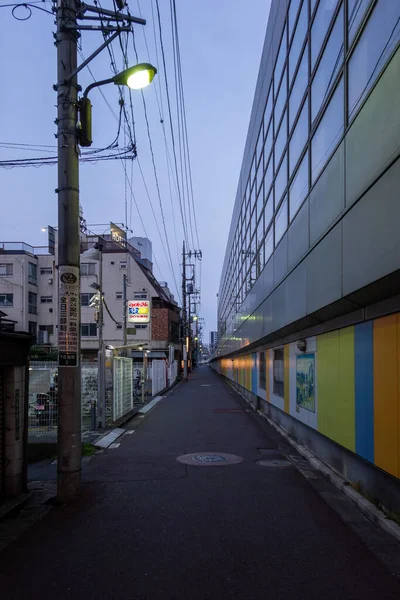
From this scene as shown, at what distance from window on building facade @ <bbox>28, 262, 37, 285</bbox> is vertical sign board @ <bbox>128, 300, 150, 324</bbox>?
71.7 feet

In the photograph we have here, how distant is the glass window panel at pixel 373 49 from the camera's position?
17.2 ft

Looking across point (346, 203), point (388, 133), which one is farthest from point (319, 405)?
point (388, 133)

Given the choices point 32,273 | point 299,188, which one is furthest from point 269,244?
point 32,273

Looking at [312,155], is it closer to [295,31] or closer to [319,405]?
[295,31]

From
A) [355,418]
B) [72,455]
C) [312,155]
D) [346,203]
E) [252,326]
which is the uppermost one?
[312,155]

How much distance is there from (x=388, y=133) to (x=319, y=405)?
5.35 metres

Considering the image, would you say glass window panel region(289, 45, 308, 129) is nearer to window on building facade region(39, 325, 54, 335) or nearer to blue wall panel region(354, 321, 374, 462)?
blue wall panel region(354, 321, 374, 462)

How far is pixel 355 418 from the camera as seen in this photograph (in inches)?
265

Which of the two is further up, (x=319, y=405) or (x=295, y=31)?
(x=295, y=31)

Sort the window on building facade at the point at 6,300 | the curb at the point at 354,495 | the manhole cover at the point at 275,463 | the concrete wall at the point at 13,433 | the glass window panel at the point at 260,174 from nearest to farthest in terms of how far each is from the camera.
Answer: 1. the curb at the point at 354,495
2. the concrete wall at the point at 13,433
3. the manhole cover at the point at 275,463
4. the glass window panel at the point at 260,174
5. the window on building facade at the point at 6,300

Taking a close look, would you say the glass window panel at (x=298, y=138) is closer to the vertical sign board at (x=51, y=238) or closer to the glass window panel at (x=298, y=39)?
the glass window panel at (x=298, y=39)

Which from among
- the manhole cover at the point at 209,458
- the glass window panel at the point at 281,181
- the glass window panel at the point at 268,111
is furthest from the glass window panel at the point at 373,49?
the glass window panel at the point at 268,111

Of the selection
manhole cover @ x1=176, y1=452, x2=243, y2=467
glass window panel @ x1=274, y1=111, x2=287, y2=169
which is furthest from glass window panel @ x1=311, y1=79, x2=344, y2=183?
manhole cover @ x1=176, y1=452, x2=243, y2=467

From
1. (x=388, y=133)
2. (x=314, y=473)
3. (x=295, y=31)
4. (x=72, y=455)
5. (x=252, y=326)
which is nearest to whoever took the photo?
(x=388, y=133)
